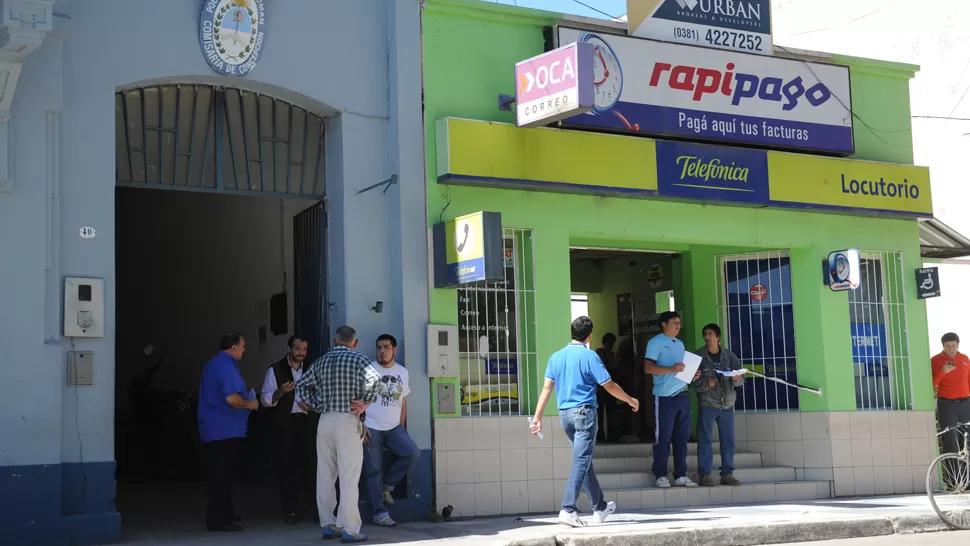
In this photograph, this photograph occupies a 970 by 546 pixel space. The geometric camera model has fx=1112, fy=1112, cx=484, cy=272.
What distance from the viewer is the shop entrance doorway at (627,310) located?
50.6 feet

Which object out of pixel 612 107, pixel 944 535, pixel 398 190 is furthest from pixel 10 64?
pixel 944 535

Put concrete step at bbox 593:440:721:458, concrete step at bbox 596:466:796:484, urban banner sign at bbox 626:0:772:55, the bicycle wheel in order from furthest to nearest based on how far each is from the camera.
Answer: concrete step at bbox 593:440:721:458
urban banner sign at bbox 626:0:772:55
concrete step at bbox 596:466:796:484
the bicycle wheel

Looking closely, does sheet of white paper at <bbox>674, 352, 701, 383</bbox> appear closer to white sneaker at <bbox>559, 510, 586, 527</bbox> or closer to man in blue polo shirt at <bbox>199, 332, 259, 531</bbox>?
white sneaker at <bbox>559, 510, 586, 527</bbox>

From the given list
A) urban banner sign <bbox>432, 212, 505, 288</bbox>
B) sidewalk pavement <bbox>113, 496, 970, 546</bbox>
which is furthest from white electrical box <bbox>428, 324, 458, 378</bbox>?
sidewalk pavement <bbox>113, 496, 970, 546</bbox>

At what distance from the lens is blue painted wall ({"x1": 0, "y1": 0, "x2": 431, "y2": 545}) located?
9258 millimetres

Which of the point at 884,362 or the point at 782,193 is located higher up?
the point at 782,193

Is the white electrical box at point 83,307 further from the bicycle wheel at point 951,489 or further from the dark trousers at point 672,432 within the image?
the bicycle wheel at point 951,489

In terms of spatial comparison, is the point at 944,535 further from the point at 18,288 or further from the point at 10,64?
the point at 10,64

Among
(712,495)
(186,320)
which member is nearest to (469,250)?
(712,495)

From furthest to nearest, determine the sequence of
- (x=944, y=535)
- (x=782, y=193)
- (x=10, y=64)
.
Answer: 1. (x=782, y=193)
2. (x=944, y=535)
3. (x=10, y=64)

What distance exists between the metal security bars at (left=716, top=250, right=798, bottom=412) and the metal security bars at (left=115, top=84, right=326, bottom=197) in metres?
5.88

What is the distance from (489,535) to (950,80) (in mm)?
14981

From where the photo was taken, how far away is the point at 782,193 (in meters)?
13.5

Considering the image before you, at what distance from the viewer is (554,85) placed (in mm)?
10930
